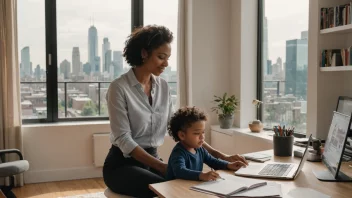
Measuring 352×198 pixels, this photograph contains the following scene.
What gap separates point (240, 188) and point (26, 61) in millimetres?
3383

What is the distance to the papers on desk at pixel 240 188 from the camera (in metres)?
1.46

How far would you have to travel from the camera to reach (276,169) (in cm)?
187

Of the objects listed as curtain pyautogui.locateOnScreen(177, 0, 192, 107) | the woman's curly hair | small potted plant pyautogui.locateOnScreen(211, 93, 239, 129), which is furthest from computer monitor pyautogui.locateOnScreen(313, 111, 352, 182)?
curtain pyautogui.locateOnScreen(177, 0, 192, 107)

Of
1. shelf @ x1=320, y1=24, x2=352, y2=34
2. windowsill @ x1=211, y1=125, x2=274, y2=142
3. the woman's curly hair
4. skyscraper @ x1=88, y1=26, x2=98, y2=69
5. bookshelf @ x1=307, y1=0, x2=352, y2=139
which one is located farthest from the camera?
skyscraper @ x1=88, y1=26, x2=98, y2=69

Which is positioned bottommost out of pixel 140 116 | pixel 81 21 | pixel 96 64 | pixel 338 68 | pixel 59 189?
pixel 59 189

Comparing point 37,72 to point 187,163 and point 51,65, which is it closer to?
point 51,65

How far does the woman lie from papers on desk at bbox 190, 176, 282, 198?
0.38m

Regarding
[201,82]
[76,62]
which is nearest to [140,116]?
[201,82]

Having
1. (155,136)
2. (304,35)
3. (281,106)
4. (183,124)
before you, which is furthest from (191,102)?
(183,124)

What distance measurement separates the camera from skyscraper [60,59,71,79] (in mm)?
4371

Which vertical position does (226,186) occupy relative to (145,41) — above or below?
below

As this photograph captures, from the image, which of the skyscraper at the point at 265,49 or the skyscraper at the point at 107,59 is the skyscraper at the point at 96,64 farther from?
the skyscraper at the point at 265,49

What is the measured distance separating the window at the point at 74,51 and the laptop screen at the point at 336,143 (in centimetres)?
300

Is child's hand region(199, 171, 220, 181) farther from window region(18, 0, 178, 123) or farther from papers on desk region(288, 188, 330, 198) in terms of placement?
window region(18, 0, 178, 123)
